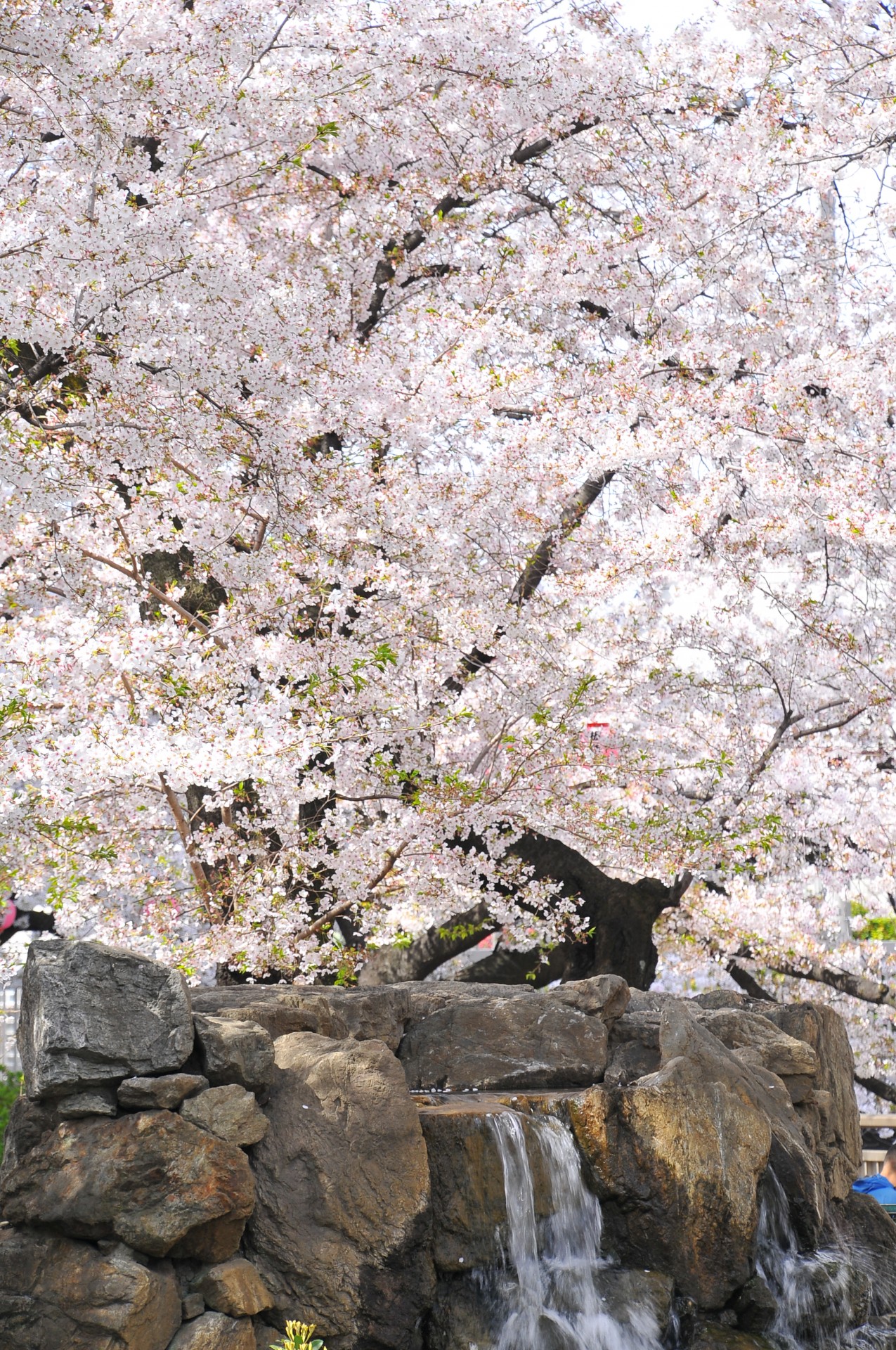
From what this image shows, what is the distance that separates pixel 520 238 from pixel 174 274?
213 inches

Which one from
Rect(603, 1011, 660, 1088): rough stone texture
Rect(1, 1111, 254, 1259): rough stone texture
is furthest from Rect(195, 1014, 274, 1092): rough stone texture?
Rect(603, 1011, 660, 1088): rough stone texture

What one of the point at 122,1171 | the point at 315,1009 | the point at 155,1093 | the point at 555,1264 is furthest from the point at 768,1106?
the point at 122,1171

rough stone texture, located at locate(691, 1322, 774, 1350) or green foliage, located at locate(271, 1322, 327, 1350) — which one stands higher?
green foliage, located at locate(271, 1322, 327, 1350)

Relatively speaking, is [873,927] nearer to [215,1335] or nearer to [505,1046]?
[505,1046]

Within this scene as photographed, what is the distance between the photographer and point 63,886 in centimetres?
691

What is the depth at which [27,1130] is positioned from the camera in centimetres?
419

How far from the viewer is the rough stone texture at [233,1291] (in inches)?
158

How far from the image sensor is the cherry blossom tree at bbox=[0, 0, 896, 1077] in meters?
5.63

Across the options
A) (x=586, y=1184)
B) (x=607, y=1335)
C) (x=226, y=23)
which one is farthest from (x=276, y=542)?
(x=607, y=1335)

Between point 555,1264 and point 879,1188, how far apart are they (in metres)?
3.55

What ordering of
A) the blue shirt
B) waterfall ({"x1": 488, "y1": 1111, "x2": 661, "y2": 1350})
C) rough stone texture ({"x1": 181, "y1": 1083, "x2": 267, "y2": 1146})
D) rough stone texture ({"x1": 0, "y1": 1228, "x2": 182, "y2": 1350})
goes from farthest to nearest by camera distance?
Result: the blue shirt → waterfall ({"x1": 488, "y1": 1111, "x2": 661, "y2": 1350}) → rough stone texture ({"x1": 181, "y1": 1083, "x2": 267, "y2": 1146}) → rough stone texture ({"x1": 0, "y1": 1228, "x2": 182, "y2": 1350})

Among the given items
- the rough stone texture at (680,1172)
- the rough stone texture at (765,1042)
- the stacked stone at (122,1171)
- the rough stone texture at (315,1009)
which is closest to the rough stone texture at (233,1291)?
the stacked stone at (122,1171)

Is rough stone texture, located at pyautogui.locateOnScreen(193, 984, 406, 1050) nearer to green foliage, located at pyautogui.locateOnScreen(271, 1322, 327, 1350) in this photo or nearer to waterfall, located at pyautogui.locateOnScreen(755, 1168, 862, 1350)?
green foliage, located at pyautogui.locateOnScreen(271, 1322, 327, 1350)

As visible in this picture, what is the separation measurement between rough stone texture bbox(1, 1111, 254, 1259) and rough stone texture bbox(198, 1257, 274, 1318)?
0.08 meters
